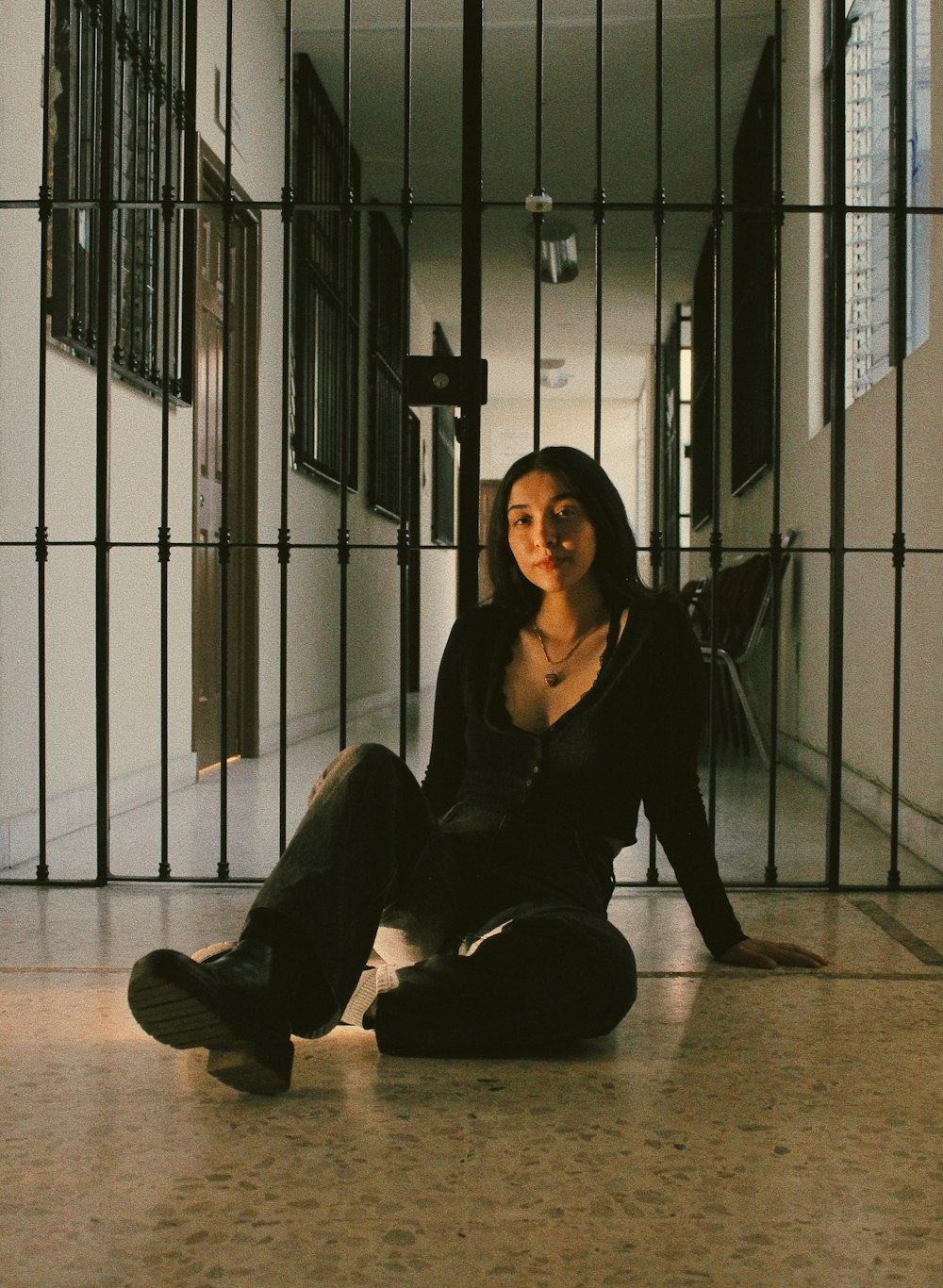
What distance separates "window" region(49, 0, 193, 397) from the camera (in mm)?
2863

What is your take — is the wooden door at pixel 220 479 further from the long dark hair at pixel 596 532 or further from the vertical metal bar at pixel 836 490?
the long dark hair at pixel 596 532

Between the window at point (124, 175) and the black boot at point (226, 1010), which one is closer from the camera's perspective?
the black boot at point (226, 1010)

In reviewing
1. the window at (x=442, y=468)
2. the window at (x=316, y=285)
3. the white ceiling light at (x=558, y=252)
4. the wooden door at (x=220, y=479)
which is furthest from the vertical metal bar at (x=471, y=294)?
the window at (x=442, y=468)

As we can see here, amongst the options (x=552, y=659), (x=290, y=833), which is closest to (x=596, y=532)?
(x=552, y=659)

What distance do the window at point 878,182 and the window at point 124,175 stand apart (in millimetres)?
1875

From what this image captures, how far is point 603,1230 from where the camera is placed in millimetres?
1059

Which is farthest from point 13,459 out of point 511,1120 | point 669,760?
point 511,1120

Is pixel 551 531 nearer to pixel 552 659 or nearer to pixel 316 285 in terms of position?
pixel 552 659

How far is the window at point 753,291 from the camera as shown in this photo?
5.20 m

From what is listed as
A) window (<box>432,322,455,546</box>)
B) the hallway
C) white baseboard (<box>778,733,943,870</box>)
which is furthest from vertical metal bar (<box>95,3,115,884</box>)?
window (<box>432,322,455,546</box>)

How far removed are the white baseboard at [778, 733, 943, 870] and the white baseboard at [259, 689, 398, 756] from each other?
1.70m

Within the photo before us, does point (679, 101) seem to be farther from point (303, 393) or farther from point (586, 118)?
point (303, 393)

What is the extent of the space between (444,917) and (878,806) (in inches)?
84.6

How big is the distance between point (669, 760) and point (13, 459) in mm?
1733
